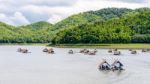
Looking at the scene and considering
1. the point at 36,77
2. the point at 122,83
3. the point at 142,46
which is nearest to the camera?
the point at 122,83

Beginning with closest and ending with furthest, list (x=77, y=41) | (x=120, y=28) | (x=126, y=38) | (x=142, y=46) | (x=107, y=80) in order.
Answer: (x=107, y=80) → (x=142, y=46) → (x=126, y=38) → (x=77, y=41) → (x=120, y=28)

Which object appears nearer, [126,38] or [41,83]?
[41,83]

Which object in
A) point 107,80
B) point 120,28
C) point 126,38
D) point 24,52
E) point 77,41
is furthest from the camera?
point 120,28

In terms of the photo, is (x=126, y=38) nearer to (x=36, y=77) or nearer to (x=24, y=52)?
(x=24, y=52)

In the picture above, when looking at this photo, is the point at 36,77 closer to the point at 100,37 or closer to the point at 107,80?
the point at 107,80

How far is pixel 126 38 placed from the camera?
164 metres

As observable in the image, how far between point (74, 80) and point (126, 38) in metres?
112

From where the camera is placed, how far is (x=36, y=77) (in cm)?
5762

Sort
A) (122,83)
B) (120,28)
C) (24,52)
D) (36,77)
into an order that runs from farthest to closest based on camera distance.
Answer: (120,28)
(24,52)
(36,77)
(122,83)

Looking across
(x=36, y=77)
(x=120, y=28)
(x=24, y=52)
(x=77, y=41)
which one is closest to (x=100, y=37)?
(x=77, y=41)

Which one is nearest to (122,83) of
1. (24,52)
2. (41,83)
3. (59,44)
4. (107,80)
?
(107,80)

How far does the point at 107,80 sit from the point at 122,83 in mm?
3640

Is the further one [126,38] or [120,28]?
[120,28]

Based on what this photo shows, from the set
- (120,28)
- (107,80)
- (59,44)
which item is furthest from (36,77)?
(120,28)
